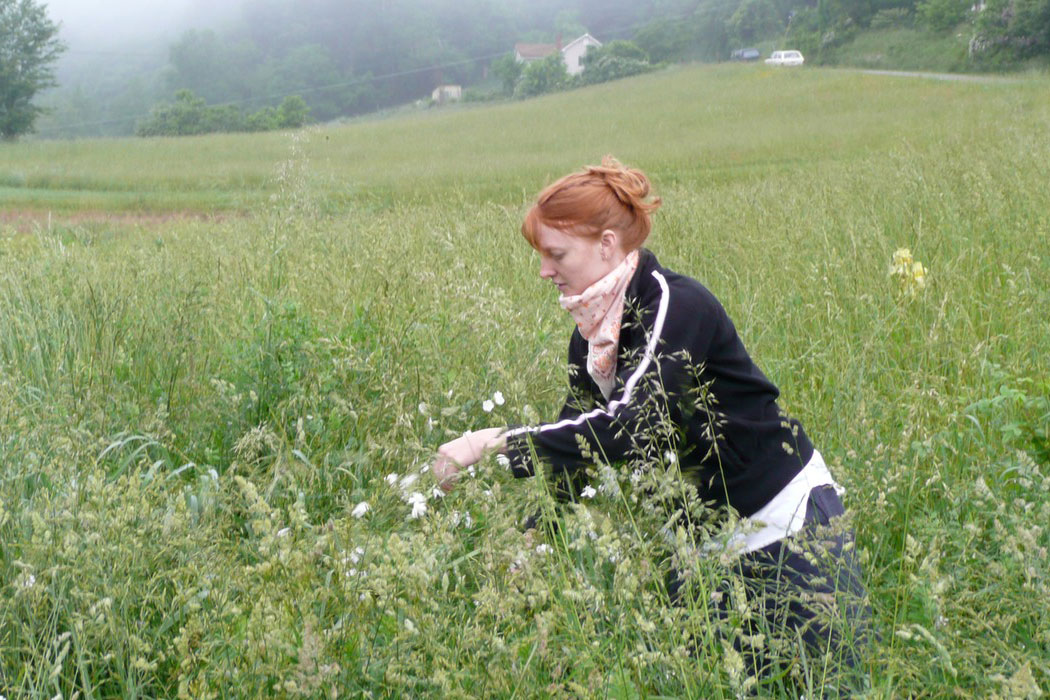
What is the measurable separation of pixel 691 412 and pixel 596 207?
0.60 metres

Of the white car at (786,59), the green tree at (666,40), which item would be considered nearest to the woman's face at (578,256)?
the white car at (786,59)

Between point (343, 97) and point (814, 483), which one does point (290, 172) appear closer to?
point (814, 483)

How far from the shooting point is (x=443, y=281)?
2.89 meters

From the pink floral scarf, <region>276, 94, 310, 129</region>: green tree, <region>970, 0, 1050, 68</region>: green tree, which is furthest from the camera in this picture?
<region>276, 94, 310, 129</region>: green tree

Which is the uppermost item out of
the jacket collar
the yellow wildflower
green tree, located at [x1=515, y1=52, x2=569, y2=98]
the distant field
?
the jacket collar

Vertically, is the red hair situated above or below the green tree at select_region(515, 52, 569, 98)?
above

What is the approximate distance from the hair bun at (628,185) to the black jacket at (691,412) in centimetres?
19

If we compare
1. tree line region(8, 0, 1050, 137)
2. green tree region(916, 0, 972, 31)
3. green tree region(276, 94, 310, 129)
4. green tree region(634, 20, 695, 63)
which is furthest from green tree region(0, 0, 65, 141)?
green tree region(634, 20, 695, 63)

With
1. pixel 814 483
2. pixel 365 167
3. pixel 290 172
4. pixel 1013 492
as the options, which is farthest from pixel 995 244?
pixel 365 167

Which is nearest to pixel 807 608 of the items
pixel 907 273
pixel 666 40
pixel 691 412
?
pixel 691 412

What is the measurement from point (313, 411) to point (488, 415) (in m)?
0.54

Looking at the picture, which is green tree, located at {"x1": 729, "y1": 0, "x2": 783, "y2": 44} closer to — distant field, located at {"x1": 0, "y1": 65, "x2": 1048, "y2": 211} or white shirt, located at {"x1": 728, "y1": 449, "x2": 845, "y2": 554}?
distant field, located at {"x1": 0, "y1": 65, "x2": 1048, "y2": 211}

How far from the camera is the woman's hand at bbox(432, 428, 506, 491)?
194 centimetres

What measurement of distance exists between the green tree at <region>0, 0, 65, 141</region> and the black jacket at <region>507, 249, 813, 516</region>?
4751 centimetres
